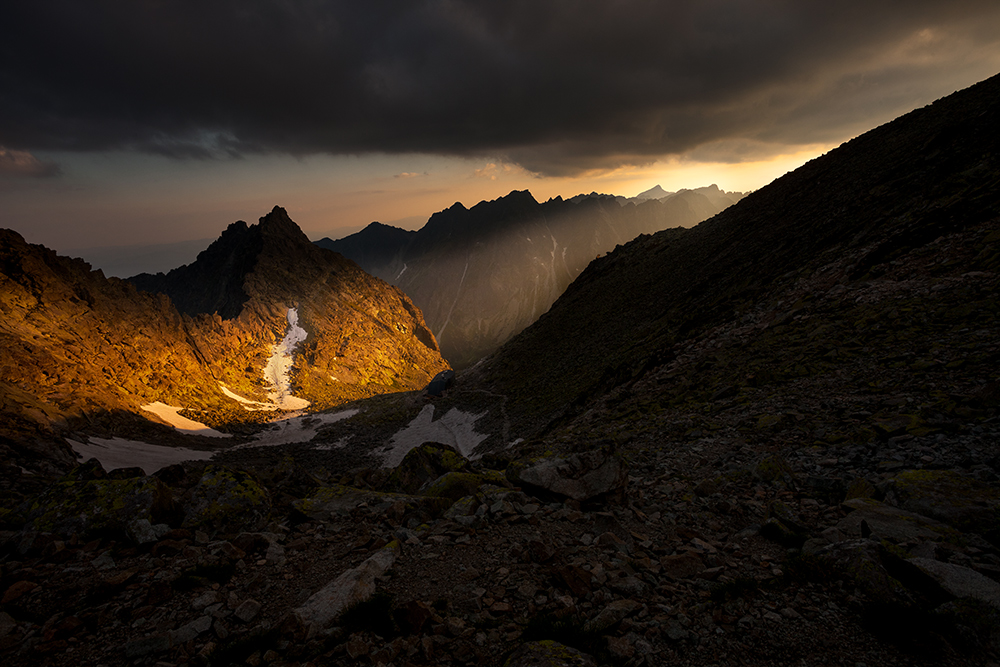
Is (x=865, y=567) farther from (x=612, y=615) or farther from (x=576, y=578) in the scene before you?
(x=576, y=578)

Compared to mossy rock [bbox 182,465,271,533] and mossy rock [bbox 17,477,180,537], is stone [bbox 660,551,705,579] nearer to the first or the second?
mossy rock [bbox 182,465,271,533]

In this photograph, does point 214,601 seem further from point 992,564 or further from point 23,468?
point 23,468

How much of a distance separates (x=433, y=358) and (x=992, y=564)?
17011cm

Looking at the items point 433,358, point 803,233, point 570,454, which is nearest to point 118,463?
point 570,454

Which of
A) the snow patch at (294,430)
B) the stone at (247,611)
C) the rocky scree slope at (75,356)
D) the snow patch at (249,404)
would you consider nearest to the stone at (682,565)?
the stone at (247,611)

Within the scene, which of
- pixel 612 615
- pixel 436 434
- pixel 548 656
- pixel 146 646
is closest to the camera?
pixel 548 656

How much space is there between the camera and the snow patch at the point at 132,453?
40.5 m

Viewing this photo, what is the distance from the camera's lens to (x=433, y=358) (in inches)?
6767

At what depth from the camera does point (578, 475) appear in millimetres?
10180

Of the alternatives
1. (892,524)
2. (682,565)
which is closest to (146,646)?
(682,565)

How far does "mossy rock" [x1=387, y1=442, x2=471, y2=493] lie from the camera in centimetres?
1420

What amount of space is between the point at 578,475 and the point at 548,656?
5390mm

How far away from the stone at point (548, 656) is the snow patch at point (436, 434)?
3605cm

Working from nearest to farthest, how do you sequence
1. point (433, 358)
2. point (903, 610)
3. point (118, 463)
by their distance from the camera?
point (903, 610), point (118, 463), point (433, 358)
